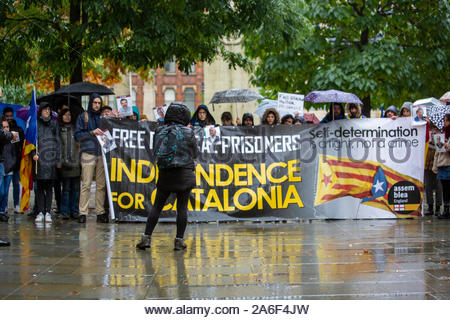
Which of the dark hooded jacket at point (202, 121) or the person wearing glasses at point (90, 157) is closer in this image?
the person wearing glasses at point (90, 157)

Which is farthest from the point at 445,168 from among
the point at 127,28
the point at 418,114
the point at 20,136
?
the point at 20,136

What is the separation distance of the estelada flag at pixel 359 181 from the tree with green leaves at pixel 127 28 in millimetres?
3637

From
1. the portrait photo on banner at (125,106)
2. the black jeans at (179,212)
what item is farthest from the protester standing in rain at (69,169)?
the black jeans at (179,212)

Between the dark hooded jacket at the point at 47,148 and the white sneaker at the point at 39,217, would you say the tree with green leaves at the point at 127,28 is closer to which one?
the dark hooded jacket at the point at 47,148

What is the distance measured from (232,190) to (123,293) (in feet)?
18.8

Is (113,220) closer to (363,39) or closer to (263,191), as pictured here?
(263,191)

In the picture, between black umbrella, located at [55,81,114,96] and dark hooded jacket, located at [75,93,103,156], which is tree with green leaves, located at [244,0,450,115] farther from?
dark hooded jacket, located at [75,93,103,156]

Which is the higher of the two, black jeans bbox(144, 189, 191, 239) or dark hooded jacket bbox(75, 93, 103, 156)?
dark hooded jacket bbox(75, 93, 103, 156)

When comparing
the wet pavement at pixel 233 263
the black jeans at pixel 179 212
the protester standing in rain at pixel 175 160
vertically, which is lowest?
the wet pavement at pixel 233 263

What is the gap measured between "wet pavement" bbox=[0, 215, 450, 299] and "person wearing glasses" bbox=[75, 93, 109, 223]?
33.3 inches

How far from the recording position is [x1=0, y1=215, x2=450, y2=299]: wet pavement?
17.5ft

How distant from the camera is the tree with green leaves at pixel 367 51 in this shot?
1748 centimetres

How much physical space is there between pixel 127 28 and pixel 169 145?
584 centimetres

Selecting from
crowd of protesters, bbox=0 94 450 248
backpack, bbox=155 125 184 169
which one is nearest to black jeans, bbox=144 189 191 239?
backpack, bbox=155 125 184 169
